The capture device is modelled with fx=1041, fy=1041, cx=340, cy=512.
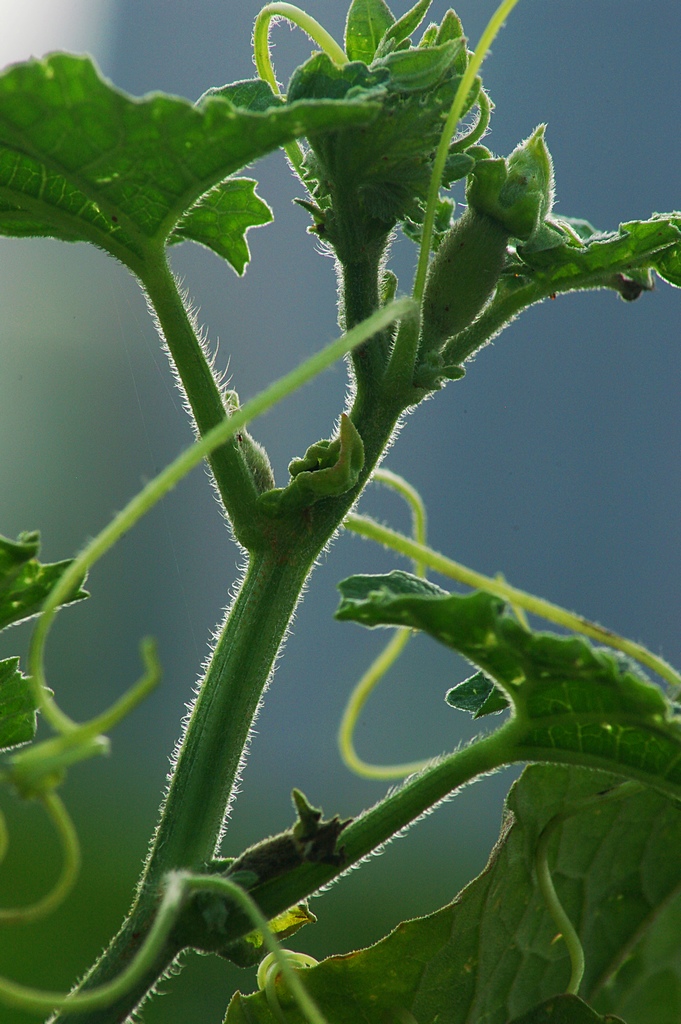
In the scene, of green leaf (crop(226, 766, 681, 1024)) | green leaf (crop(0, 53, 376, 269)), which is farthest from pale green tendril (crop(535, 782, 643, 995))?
green leaf (crop(0, 53, 376, 269))

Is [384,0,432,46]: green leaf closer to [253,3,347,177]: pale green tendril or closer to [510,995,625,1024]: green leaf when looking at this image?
[253,3,347,177]: pale green tendril

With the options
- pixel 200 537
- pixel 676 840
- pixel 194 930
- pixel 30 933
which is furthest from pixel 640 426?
pixel 194 930

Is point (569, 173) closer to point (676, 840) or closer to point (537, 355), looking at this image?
point (537, 355)

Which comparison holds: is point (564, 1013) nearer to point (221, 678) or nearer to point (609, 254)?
point (221, 678)

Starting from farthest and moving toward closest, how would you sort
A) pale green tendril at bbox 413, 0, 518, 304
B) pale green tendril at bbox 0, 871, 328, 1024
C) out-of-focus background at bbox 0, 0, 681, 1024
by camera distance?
1. out-of-focus background at bbox 0, 0, 681, 1024
2. pale green tendril at bbox 413, 0, 518, 304
3. pale green tendril at bbox 0, 871, 328, 1024

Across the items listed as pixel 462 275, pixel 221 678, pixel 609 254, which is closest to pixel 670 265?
pixel 609 254

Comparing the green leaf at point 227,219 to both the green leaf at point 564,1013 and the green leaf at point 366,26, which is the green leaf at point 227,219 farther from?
the green leaf at point 564,1013
